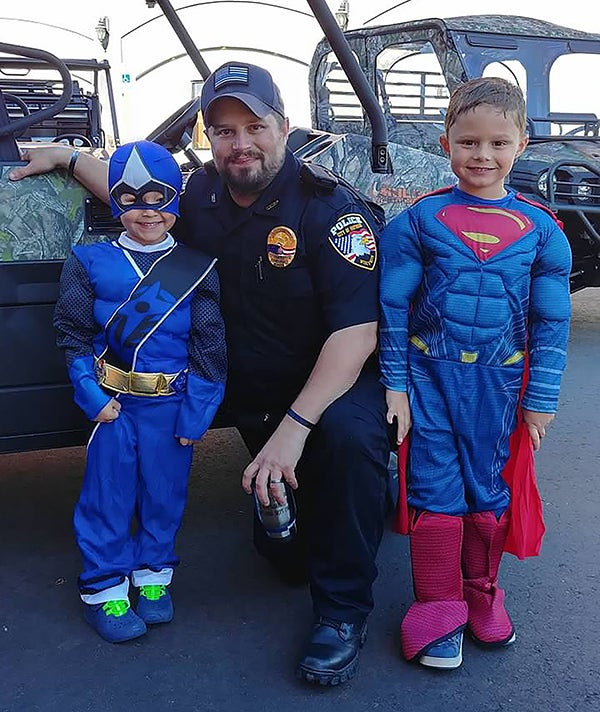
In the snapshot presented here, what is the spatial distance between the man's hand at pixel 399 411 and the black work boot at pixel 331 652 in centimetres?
48

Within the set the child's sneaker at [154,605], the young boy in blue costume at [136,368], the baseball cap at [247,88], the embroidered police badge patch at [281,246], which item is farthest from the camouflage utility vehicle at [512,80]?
the child's sneaker at [154,605]

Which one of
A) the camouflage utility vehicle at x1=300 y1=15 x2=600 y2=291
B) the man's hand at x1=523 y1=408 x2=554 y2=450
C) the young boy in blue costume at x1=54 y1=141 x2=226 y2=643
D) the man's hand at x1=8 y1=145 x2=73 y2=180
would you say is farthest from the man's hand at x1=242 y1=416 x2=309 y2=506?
the camouflage utility vehicle at x1=300 y1=15 x2=600 y2=291

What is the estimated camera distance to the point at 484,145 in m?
2.04

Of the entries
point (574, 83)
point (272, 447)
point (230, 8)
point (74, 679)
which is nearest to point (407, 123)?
point (574, 83)

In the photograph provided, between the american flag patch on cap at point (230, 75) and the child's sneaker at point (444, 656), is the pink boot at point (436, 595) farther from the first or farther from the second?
the american flag patch on cap at point (230, 75)

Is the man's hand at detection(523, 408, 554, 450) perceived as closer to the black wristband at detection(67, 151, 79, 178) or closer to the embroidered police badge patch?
the embroidered police badge patch

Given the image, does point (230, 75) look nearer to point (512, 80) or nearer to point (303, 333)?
point (303, 333)

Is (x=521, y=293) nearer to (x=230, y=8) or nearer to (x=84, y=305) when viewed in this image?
(x=84, y=305)

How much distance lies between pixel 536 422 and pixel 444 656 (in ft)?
2.04

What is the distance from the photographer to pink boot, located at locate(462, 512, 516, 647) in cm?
222

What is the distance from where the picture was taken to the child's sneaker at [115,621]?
88.2 inches

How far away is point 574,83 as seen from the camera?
677 cm

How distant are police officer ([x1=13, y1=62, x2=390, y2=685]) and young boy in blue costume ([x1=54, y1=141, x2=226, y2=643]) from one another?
0.41 feet

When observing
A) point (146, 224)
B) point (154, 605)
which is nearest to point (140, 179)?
point (146, 224)
